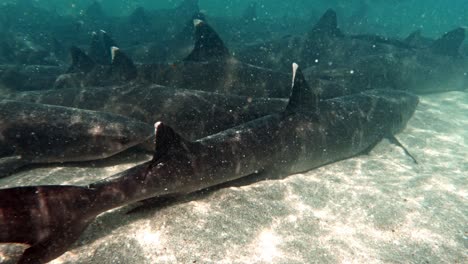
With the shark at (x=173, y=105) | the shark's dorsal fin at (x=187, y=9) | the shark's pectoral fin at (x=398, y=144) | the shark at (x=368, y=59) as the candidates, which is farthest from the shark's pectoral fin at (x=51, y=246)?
the shark's dorsal fin at (x=187, y=9)

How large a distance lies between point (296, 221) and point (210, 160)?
1.61 metres

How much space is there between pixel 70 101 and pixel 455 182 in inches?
357

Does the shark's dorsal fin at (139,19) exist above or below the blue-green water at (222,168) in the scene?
above

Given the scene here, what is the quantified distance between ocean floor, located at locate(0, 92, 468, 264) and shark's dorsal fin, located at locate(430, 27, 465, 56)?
10.1 metres

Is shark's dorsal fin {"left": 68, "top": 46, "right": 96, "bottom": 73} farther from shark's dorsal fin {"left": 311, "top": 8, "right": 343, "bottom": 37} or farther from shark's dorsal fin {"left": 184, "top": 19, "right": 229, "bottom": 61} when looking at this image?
shark's dorsal fin {"left": 311, "top": 8, "right": 343, "bottom": 37}

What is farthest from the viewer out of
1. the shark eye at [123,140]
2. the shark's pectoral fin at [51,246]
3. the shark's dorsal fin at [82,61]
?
the shark's dorsal fin at [82,61]

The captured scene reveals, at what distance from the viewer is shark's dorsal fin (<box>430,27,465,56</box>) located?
47.0ft

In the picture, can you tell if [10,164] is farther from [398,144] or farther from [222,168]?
[398,144]

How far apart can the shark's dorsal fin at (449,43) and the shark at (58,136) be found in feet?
48.0

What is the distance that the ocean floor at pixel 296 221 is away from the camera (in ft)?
12.5

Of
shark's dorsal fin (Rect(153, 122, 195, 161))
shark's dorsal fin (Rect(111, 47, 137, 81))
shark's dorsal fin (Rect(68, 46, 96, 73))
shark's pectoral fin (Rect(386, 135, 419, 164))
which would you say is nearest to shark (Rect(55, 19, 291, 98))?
shark's dorsal fin (Rect(68, 46, 96, 73))

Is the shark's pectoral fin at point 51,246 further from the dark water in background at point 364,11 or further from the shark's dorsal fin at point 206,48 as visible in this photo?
the dark water in background at point 364,11

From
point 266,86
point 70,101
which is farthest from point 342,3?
point 70,101

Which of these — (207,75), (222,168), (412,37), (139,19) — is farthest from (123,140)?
(139,19)
